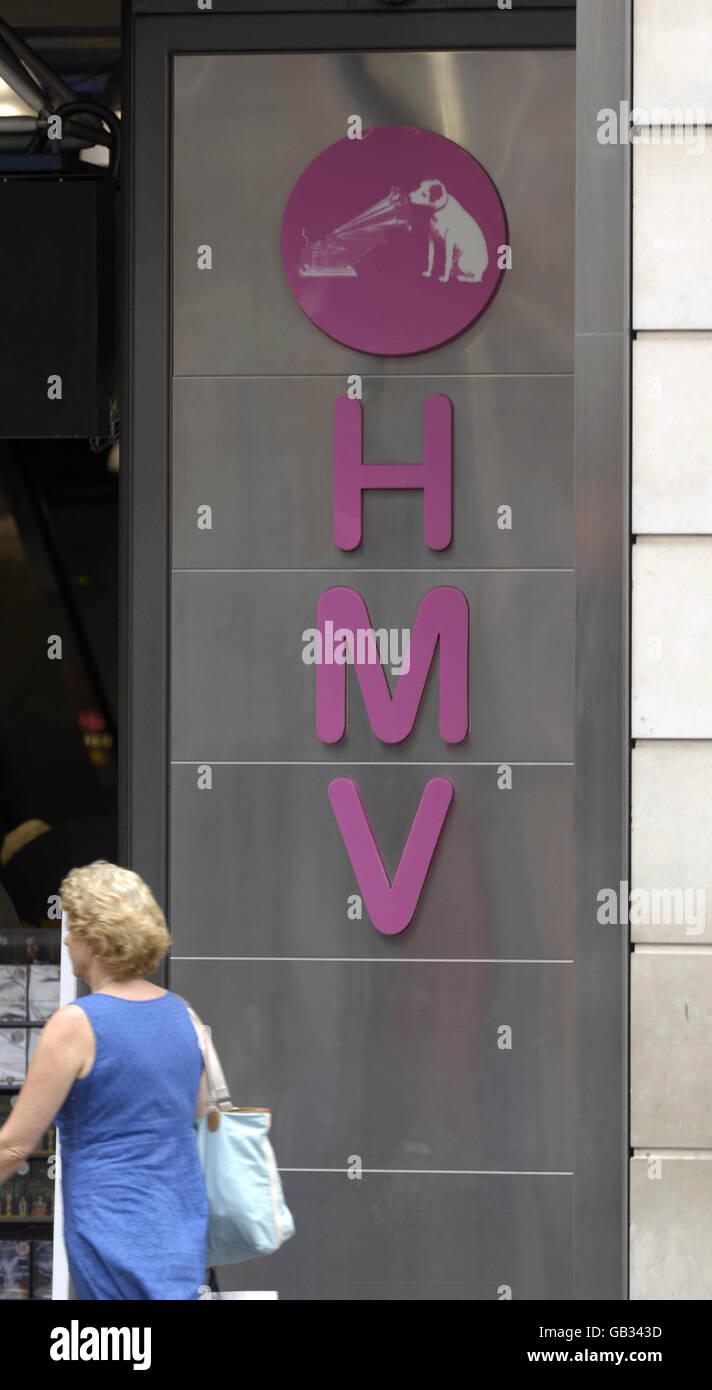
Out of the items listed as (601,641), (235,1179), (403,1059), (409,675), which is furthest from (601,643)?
(403,1059)

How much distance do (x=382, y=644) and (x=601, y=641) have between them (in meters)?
2.30

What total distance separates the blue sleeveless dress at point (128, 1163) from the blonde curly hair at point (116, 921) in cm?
10

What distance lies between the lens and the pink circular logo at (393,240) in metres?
5.63

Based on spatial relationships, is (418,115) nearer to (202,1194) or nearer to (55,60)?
(55,60)

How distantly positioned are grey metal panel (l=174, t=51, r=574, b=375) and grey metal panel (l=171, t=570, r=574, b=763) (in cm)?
83

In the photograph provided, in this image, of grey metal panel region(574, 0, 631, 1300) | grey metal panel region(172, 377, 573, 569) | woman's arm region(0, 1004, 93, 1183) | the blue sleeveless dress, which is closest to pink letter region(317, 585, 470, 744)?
grey metal panel region(172, 377, 573, 569)

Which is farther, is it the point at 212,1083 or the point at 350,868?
the point at 350,868

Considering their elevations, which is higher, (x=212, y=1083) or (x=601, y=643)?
(x=601, y=643)

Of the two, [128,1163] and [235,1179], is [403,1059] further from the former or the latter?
[128,1163]

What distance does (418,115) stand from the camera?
5660 millimetres

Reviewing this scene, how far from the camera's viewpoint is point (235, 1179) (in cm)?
343

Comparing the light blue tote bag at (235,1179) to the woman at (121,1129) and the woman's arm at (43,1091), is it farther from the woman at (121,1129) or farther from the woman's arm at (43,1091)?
the woman's arm at (43,1091)

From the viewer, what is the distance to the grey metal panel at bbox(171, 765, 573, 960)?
5.58 meters

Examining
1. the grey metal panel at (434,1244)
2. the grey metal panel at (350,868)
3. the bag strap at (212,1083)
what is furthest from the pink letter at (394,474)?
the bag strap at (212,1083)
